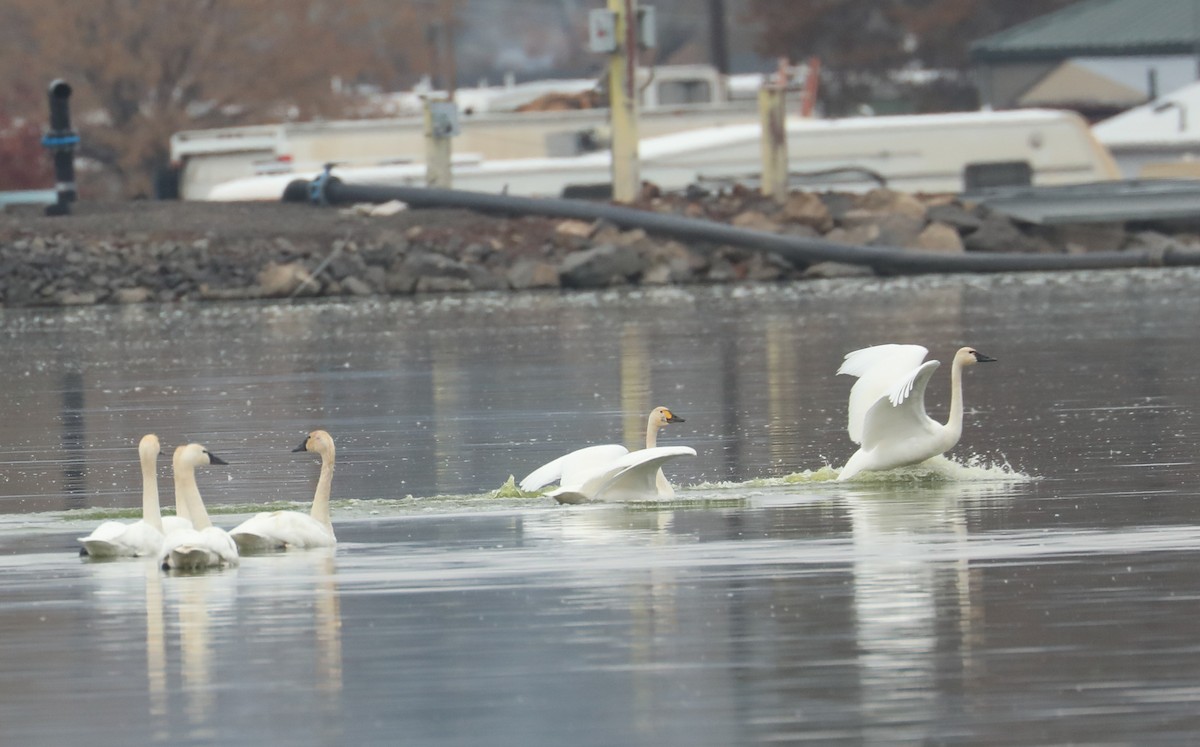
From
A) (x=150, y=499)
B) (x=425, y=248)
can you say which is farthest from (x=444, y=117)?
(x=150, y=499)

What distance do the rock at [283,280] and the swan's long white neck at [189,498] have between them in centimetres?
2580

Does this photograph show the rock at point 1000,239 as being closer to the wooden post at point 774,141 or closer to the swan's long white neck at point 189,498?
the wooden post at point 774,141

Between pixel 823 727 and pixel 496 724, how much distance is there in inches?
40.6

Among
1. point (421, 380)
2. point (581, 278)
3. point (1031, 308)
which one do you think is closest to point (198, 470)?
point (421, 380)

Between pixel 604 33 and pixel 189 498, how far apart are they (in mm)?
26672

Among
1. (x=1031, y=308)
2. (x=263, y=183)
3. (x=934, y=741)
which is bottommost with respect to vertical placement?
(x=934, y=741)

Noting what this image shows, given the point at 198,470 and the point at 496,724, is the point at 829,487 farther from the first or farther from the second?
the point at 496,724

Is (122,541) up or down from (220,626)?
up

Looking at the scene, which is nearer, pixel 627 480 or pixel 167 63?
pixel 627 480

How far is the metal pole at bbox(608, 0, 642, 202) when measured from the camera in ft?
124

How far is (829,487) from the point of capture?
13875mm

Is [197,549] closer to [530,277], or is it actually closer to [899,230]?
[530,277]

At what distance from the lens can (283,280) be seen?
3747 cm

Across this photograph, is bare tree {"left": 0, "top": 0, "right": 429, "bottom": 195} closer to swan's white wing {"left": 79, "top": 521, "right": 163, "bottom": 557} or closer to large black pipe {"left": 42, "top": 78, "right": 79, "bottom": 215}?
large black pipe {"left": 42, "top": 78, "right": 79, "bottom": 215}
